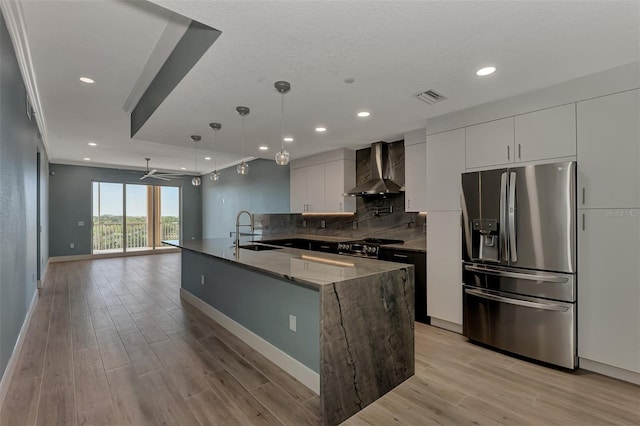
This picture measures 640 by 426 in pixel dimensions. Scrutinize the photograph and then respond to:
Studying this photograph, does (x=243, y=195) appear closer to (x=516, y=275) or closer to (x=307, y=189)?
(x=307, y=189)

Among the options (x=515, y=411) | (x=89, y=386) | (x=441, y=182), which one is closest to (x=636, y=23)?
(x=441, y=182)

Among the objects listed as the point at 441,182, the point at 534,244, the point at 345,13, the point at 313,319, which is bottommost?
the point at 313,319

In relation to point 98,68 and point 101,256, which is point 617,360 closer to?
point 98,68

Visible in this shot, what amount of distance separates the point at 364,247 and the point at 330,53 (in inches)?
112

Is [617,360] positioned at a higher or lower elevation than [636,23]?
lower

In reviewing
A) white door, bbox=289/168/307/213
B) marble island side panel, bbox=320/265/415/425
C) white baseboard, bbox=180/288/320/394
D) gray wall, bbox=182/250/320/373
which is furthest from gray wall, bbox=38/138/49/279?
marble island side panel, bbox=320/265/415/425

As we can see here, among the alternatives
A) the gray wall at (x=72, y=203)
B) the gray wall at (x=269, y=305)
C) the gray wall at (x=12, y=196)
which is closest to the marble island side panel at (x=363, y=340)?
the gray wall at (x=269, y=305)

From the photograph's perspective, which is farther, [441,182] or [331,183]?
[331,183]

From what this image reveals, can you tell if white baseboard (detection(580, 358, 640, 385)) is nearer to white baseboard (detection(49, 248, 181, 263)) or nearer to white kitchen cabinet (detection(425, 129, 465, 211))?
white kitchen cabinet (detection(425, 129, 465, 211))

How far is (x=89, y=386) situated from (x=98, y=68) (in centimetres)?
280

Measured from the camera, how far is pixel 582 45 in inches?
79.7

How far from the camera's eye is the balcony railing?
28.5 feet

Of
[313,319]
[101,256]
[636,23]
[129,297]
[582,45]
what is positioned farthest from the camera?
[101,256]

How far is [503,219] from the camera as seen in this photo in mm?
2846
